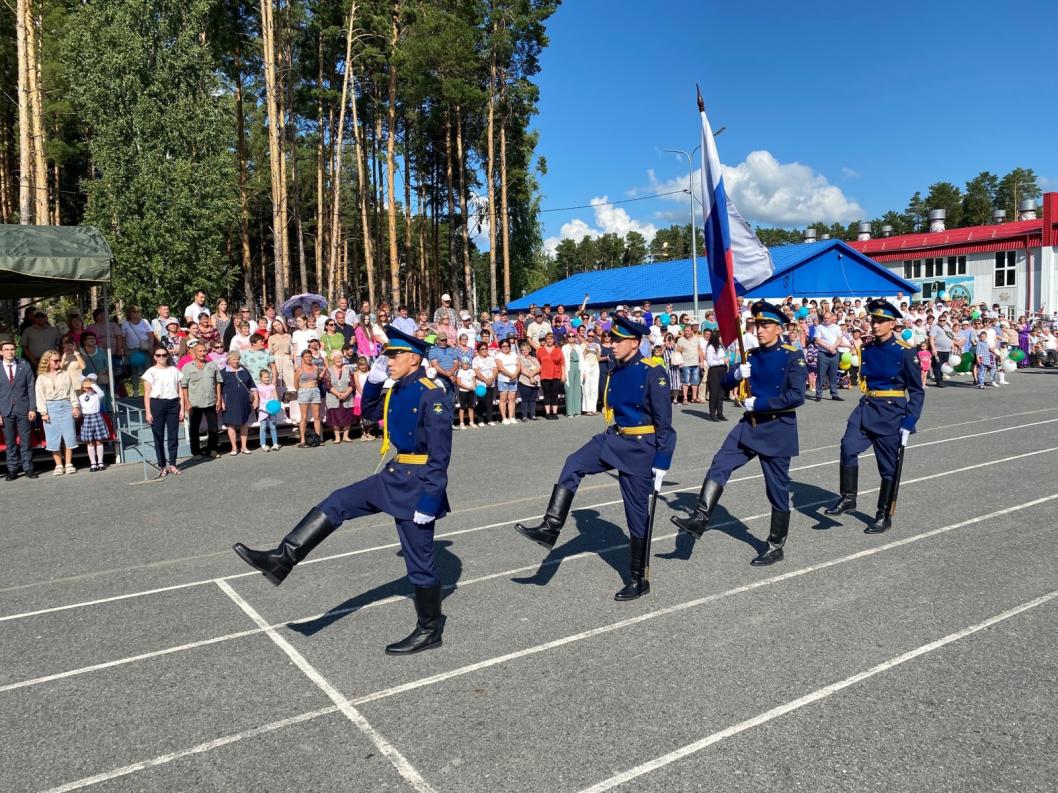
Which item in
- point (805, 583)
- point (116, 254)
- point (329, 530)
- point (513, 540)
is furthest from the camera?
point (116, 254)

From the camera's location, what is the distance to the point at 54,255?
11.3m

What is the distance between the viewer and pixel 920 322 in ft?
81.0

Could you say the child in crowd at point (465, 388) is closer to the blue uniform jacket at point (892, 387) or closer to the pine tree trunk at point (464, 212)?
the blue uniform jacket at point (892, 387)

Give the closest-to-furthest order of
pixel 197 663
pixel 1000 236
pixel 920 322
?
pixel 197 663
pixel 920 322
pixel 1000 236

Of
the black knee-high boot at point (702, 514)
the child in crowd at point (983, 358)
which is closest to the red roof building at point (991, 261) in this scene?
the child in crowd at point (983, 358)

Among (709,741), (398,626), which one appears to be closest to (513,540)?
(398,626)

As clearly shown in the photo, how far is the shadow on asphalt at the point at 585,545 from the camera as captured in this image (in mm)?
6172

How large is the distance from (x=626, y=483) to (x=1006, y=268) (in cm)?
5593

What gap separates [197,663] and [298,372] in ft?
31.0

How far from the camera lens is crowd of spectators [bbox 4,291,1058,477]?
11.7 m

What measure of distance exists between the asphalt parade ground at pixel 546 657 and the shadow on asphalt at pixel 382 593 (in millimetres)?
29

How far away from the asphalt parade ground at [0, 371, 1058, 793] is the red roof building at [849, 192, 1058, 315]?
4883 centimetres

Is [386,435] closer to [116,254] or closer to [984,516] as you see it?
[984,516]

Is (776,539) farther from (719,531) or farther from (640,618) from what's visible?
(640,618)
